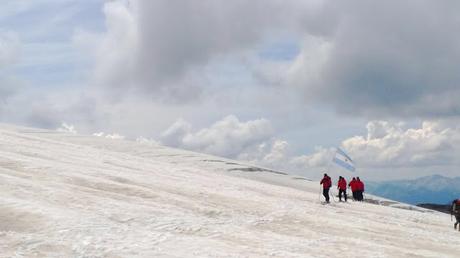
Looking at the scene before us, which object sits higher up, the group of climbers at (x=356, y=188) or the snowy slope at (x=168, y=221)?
the group of climbers at (x=356, y=188)

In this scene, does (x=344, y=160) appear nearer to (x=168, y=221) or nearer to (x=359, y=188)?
(x=359, y=188)

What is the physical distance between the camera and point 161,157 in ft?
209

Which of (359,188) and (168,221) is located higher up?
(359,188)

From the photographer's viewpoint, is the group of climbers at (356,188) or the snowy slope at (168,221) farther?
the group of climbers at (356,188)

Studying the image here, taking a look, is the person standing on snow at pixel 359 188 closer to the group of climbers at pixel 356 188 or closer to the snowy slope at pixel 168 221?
the group of climbers at pixel 356 188

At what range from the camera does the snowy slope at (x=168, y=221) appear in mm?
18750

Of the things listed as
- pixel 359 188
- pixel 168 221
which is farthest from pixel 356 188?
pixel 168 221

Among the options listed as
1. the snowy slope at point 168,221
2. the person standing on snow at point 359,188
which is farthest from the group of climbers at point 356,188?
the snowy slope at point 168,221

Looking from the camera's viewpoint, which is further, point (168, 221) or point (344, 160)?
point (344, 160)

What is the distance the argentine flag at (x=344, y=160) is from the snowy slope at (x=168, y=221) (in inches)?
160

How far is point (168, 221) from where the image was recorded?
2261cm

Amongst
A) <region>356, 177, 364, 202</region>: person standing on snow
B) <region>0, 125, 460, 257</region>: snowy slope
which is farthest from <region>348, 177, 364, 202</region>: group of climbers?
<region>0, 125, 460, 257</region>: snowy slope

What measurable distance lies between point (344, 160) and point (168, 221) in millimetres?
21771

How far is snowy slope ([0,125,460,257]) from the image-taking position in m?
18.8
